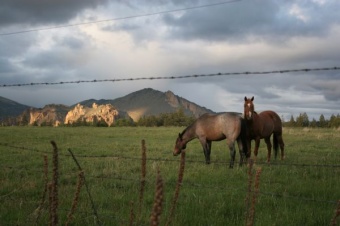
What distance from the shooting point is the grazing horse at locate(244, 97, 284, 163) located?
13609 mm

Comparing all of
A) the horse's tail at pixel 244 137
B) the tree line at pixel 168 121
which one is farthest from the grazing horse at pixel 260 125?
the tree line at pixel 168 121

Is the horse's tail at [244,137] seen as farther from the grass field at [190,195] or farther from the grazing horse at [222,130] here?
the grass field at [190,195]

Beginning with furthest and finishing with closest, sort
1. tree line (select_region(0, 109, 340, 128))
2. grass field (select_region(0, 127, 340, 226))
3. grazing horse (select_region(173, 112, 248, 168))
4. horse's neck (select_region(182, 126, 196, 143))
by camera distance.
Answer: tree line (select_region(0, 109, 340, 128))
horse's neck (select_region(182, 126, 196, 143))
grazing horse (select_region(173, 112, 248, 168))
grass field (select_region(0, 127, 340, 226))

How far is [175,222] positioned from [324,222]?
229cm

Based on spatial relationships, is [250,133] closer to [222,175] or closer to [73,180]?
[222,175]

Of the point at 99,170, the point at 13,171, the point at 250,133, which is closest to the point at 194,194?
the point at 99,170

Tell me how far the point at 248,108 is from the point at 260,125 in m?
1.35

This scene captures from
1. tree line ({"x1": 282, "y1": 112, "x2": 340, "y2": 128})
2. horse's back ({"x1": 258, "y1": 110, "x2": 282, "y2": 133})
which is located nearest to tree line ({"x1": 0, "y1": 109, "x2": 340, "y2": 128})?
tree line ({"x1": 282, "y1": 112, "x2": 340, "y2": 128})

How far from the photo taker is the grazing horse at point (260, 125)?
1361cm

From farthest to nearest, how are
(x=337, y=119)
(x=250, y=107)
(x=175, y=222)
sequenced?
(x=337, y=119) < (x=250, y=107) < (x=175, y=222)

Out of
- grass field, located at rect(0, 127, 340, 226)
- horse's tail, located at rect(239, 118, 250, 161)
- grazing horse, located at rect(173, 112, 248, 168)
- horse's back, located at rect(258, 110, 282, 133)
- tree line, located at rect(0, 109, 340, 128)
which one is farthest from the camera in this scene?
tree line, located at rect(0, 109, 340, 128)

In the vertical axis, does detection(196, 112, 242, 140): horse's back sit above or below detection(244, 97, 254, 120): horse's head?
below

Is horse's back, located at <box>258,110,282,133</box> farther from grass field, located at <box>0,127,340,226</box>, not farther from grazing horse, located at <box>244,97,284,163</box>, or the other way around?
grass field, located at <box>0,127,340,226</box>

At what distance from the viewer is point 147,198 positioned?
7539 millimetres
